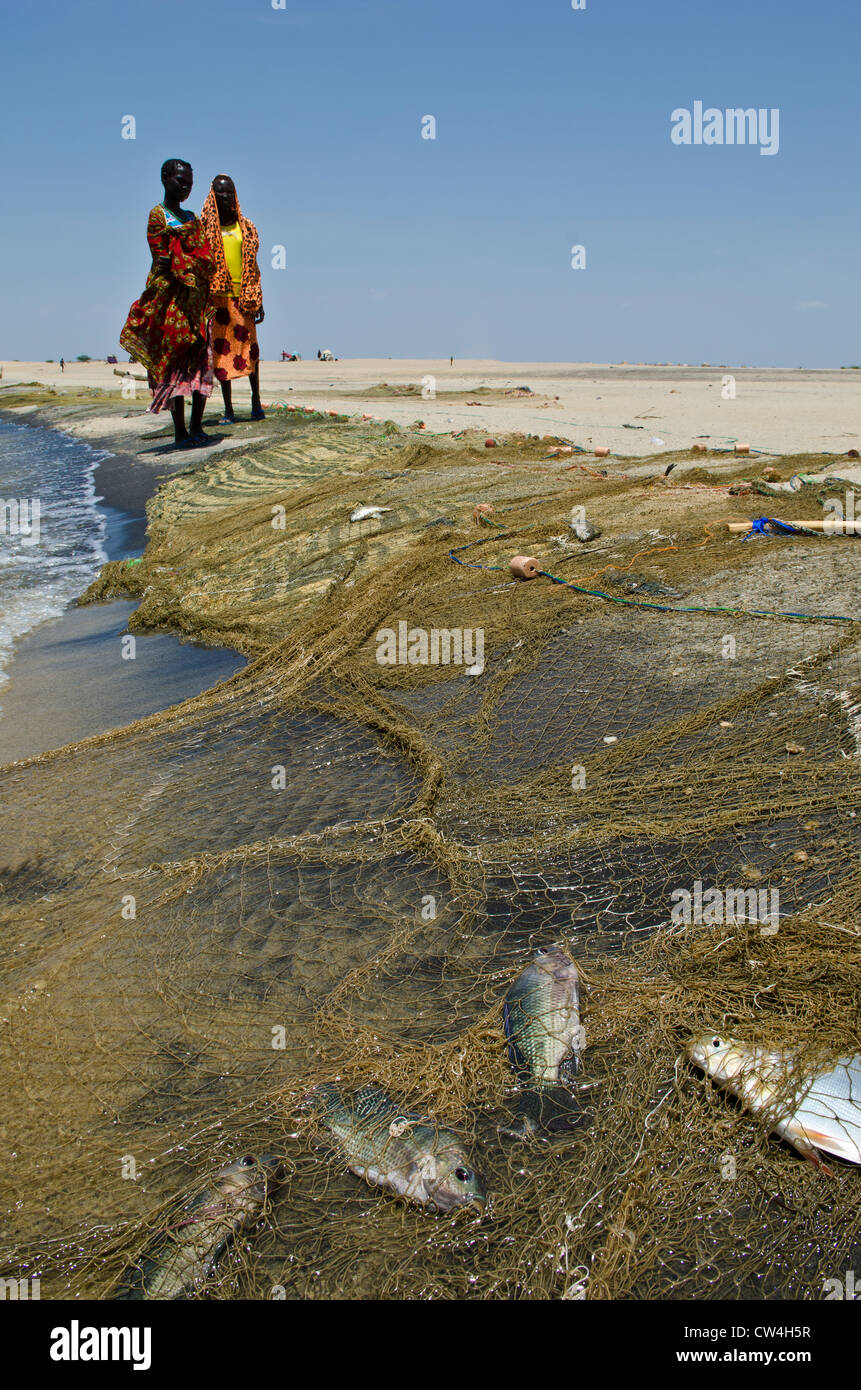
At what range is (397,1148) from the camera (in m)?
2.28

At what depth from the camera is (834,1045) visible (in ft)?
7.69

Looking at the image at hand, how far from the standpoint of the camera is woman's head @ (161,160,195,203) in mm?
11289

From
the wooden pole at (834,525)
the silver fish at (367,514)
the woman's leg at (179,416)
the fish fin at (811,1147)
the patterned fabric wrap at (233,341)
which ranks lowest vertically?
the fish fin at (811,1147)

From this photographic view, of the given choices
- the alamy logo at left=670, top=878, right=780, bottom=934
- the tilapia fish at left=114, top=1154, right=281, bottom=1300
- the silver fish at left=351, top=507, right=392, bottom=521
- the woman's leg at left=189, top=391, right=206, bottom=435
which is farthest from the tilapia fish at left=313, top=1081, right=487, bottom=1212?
the woman's leg at left=189, top=391, right=206, bottom=435

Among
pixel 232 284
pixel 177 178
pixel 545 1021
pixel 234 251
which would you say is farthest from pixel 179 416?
pixel 545 1021

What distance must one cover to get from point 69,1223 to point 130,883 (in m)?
1.52

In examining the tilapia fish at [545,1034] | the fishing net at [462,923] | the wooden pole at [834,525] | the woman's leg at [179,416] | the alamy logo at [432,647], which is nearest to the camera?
the fishing net at [462,923]

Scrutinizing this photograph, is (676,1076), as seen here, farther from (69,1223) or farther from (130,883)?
(130,883)

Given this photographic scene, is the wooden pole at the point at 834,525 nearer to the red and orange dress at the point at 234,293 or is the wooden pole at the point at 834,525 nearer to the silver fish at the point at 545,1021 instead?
the silver fish at the point at 545,1021

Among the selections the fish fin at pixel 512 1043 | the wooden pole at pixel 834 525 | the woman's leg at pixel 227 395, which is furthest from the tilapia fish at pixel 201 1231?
the woman's leg at pixel 227 395

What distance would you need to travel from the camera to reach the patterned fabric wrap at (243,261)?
1310cm

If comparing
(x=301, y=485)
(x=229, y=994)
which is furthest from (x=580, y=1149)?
(x=301, y=485)

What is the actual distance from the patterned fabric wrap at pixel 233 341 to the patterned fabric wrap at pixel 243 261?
17 cm

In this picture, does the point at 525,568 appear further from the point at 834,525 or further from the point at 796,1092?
the point at 796,1092
